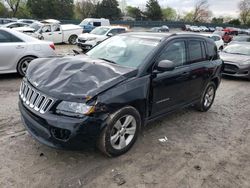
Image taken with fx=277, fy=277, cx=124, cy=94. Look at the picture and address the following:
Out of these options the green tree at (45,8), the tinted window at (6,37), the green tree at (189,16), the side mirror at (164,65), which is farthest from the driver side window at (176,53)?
the green tree at (189,16)

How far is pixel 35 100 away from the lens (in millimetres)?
3637

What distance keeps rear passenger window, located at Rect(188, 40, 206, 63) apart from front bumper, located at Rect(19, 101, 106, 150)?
261 centimetres

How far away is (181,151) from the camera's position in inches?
168

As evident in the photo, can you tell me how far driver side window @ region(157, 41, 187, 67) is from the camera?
4562mm

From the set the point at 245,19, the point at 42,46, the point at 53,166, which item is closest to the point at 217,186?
the point at 53,166

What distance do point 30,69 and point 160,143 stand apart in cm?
237

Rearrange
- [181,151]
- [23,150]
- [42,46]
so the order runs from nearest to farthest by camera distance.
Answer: [23,150], [181,151], [42,46]

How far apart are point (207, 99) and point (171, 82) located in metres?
1.95

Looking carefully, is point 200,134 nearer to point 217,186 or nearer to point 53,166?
point 217,186

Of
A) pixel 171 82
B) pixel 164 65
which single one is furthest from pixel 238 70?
pixel 164 65

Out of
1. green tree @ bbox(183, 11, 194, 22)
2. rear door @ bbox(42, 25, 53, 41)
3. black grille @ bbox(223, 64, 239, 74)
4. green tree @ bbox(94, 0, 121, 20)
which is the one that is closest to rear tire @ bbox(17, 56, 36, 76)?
black grille @ bbox(223, 64, 239, 74)

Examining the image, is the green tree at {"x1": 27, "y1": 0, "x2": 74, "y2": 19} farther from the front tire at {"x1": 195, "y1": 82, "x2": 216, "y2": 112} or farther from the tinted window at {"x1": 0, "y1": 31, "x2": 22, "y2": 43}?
the front tire at {"x1": 195, "y1": 82, "x2": 216, "y2": 112}

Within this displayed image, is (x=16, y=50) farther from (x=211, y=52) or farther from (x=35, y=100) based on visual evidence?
(x=211, y=52)

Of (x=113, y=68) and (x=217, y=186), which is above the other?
(x=113, y=68)
